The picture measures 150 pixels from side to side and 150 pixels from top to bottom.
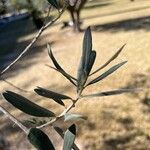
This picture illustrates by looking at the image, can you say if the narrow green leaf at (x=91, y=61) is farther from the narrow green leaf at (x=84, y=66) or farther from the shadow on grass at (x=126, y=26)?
the shadow on grass at (x=126, y=26)

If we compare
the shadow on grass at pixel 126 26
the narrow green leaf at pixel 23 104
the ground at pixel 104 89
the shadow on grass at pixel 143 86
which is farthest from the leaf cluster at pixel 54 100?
the shadow on grass at pixel 126 26

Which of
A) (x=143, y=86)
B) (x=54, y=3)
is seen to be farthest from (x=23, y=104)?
(x=143, y=86)

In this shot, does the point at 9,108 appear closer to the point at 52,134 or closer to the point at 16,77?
the point at 52,134

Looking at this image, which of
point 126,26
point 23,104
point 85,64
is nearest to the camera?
point 23,104

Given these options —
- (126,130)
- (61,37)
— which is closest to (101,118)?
(126,130)

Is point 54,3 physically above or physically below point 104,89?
above

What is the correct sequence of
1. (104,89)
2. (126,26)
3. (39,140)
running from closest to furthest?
(39,140), (104,89), (126,26)

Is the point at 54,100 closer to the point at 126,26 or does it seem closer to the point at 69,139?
the point at 69,139

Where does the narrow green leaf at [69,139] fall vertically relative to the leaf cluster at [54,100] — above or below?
below
